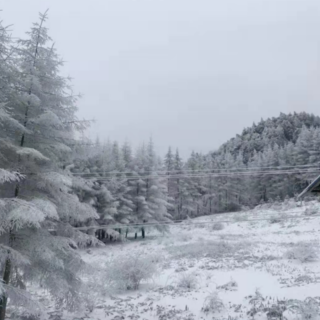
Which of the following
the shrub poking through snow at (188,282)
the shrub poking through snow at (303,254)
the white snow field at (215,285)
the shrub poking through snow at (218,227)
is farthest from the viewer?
the shrub poking through snow at (218,227)

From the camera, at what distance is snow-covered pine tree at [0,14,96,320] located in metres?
7.00

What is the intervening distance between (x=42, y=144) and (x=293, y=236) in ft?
66.2

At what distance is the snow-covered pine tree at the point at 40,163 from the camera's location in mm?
7000

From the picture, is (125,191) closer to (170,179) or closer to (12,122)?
(170,179)

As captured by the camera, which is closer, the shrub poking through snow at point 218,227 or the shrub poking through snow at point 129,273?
the shrub poking through snow at point 129,273

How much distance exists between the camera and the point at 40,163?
26.3ft

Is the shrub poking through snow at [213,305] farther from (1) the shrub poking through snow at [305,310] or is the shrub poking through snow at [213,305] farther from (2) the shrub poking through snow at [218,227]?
(2) the shrub poking through snow at [218,227]

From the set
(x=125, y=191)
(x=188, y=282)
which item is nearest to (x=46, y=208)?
(x=188, y=282)

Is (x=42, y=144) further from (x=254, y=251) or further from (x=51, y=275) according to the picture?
(x=254, y=251)

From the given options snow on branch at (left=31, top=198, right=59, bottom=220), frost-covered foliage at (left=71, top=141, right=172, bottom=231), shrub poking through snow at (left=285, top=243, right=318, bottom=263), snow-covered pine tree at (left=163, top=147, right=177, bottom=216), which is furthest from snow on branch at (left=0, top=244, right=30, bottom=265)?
snow-covered pine tree at (left=163, top=147, right=177, bottom=216)

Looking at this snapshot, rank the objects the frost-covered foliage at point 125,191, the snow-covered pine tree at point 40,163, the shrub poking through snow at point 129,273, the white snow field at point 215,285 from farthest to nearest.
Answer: the frost-covered foliage at point 125,191
the shrub poking through snow at point 129,273
the white snow field at point 215,285
the snow-covered pine tree at point 40,163

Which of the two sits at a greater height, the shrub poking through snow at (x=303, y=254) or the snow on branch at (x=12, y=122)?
the snow on branch at (x=12, y=122)

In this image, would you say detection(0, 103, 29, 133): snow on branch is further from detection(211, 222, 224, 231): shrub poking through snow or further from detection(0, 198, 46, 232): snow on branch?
detection(211, 222, 224, 231): shrub poking through snow

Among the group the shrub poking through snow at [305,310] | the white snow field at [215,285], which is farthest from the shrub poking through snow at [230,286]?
the shrub poking through snow at [305,310]
